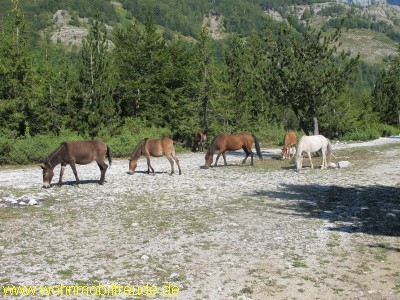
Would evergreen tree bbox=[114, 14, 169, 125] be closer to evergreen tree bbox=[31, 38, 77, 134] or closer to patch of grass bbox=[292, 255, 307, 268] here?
evergreen tree bbox=[31, 38, 77, 134]

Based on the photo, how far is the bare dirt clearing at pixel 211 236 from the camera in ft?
27.6

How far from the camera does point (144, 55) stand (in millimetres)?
47844

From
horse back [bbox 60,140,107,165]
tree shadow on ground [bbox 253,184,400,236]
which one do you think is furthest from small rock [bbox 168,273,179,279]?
horse back [bbox 60,140,107,165]

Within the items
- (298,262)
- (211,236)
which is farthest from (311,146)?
(298,262)

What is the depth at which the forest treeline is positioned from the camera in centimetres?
2973

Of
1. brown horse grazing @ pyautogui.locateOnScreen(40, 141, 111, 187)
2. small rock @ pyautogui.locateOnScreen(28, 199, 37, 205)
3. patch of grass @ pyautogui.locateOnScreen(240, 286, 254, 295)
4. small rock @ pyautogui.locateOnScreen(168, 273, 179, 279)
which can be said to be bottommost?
patch of grass @ pyautogui.locateOnScreen(240, 286, 254, 295)

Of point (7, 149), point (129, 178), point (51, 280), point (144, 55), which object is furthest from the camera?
point (144, 55)

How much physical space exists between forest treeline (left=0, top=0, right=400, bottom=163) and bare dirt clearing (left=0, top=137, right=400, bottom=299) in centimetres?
1113

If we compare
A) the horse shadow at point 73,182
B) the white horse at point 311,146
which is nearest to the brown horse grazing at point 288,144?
the white horse at point 311,146

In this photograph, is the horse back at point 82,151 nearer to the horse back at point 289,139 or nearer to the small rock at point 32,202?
the small rock at point 32,202

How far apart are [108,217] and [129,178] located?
778cm

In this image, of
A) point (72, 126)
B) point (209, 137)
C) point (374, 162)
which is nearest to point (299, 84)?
point (374, 162)

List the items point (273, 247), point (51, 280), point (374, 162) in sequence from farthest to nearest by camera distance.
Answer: point (374, 162) → point (273, 247) → point (51, 280)

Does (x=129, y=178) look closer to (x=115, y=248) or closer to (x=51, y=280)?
(x=115, y=248)
